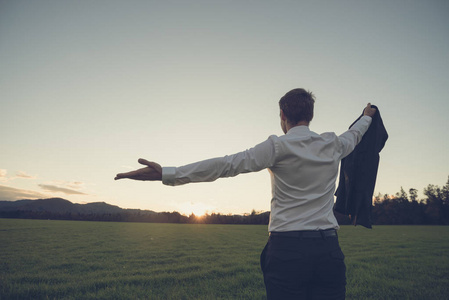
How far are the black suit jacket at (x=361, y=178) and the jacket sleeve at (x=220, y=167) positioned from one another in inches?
73.8

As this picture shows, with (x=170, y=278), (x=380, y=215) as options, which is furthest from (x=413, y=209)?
(x=170, y=278)

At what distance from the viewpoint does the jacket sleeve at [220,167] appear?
2053 millimetres

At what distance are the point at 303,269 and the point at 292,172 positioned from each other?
0.75 metres

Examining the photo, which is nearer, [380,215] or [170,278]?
[170,278]

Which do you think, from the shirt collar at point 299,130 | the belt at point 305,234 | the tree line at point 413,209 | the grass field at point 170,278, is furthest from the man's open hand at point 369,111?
the tree line at point 413,209

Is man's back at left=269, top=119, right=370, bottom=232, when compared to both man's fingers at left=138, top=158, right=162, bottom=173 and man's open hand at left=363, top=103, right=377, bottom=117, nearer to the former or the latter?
man's fingers at left=138, top=158, right=162, bottom=173

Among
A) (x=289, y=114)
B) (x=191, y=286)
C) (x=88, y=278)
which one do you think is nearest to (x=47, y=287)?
(x=88, y=278)

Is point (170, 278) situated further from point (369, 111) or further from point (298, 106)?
point (298, 106)

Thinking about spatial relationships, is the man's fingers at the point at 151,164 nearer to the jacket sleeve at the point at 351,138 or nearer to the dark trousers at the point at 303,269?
the dark trousers at the point at 303,269

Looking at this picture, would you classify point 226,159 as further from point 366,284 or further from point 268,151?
point 366,284

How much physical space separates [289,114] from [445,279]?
8884 millimetres

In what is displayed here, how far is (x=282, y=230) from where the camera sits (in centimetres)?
219

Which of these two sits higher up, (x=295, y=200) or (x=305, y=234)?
(x=295, y=200)

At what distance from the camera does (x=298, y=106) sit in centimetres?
242
